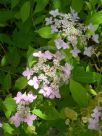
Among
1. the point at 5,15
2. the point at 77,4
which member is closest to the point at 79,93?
the point at 77,4

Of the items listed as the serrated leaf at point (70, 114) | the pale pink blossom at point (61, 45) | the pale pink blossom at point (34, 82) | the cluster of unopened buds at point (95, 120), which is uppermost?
the pale pink blossom at point (61, 45)

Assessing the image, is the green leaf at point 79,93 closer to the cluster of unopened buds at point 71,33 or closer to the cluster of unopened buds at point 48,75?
the cluster of unopened buds at point 48,75

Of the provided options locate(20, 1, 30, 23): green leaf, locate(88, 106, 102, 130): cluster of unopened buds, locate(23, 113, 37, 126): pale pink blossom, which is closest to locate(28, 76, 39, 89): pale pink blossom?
locate(23, 113, 37, 126): pale pink blossom

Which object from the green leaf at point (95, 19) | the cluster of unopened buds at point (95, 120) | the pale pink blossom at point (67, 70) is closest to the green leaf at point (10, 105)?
Answer: the pale pink blossom at point (67, 70)

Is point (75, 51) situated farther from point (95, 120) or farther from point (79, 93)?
point (95, 120)

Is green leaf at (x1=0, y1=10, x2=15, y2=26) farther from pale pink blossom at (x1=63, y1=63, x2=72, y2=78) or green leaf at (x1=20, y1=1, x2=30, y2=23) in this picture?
pale pink blossom at (x1=63, y1=63, x2=72, y2=78)

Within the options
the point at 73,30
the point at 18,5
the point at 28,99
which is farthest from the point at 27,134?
the point at 18,5

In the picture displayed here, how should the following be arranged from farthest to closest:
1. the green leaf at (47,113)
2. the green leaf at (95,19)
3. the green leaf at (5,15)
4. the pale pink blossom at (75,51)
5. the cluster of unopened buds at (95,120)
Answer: the green leaf at (5,15) → the green leaf at (95,19) → the pale pink blossom at (75,51) → the green leaf at (47,113) → the cluster of unopened buds at (95,120)
